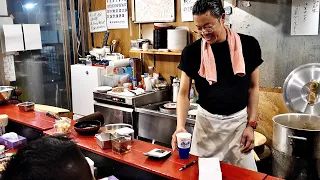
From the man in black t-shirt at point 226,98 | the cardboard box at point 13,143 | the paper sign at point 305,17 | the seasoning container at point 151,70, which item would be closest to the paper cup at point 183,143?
the man in black t-shirt at point 226,98

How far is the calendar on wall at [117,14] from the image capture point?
4.51 meters

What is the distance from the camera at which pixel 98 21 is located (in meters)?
4.93

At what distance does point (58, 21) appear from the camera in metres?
4.90

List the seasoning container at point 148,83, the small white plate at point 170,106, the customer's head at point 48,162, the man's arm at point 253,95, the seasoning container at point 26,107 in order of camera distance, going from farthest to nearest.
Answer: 1. the seasoning container at point 148,83
2. the small white plate at point 170,106
3. the seasoning container at point 26,107
4. the man's arm at point 253,95
5. the customer's head at point 48,162

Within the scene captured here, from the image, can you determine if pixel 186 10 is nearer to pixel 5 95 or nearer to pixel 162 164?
pixel 5 95

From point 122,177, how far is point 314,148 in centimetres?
136

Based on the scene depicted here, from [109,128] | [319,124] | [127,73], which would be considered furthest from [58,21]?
[319,124]

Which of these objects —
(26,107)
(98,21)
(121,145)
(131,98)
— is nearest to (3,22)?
(98,21)

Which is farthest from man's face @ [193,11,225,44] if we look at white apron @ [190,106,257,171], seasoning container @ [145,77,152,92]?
seasoning container @ [145,77,152,92]

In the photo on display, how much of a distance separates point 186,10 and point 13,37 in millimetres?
2404

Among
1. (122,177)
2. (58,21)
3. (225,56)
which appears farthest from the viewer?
(58,21)

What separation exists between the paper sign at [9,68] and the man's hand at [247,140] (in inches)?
140

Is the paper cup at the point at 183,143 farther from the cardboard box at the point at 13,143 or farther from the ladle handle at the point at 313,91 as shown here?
the ladle handle at the point at 313,91

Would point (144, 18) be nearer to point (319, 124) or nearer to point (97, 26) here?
point (97, 26)
